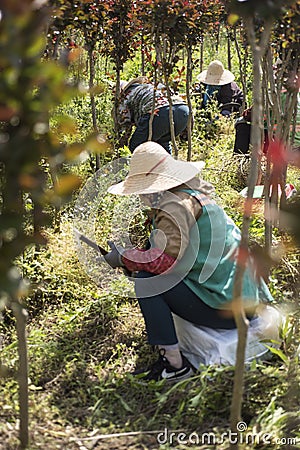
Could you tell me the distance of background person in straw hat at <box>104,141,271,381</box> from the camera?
9.12ft

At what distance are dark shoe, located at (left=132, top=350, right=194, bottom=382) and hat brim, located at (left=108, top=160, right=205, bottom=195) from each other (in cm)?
71

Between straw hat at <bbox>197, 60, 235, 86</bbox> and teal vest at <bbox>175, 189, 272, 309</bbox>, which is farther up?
straw hat at <bbox>197, 60, 235, 86</bbox>

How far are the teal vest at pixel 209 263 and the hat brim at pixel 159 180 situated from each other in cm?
7

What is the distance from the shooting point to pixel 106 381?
2844 millimetres

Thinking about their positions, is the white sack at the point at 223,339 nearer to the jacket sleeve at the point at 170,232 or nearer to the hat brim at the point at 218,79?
the jacket sleeve at the point at 170,232

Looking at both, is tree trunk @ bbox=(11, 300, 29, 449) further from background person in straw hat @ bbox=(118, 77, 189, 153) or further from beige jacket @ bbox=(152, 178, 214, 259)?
background person in straw hat @ bbox=(118, 77, 189, 153)

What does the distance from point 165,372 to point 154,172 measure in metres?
0.87

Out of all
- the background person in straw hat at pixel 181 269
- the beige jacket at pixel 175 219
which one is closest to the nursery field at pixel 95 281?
the background person in straw hat at pixel 181 269

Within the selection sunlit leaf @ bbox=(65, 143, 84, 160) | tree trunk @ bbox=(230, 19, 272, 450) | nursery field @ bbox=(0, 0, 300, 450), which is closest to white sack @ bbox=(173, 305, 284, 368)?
nursery field @ bbox=(0, 0, 300, 450)

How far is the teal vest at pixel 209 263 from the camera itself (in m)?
2.81

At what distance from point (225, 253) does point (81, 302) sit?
1.04 meters

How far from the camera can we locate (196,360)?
9.56ft
